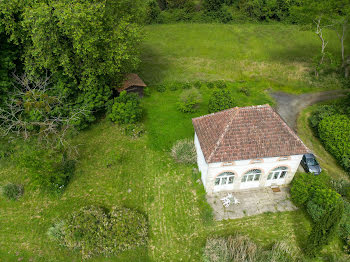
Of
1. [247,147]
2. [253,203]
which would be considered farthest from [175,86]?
[253,203]

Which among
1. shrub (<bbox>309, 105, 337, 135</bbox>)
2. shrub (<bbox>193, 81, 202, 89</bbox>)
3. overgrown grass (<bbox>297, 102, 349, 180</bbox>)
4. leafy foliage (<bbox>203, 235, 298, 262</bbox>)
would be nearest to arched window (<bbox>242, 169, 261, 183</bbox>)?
leafy foliage (<bbox>203, 235, 298, 262</bbox>)

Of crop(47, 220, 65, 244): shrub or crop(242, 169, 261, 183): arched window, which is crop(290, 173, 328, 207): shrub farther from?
crop(47, 220, 65, 244): shrub

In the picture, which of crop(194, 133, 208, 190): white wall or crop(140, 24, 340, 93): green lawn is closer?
crop(194, 133, 208, 190): white wall

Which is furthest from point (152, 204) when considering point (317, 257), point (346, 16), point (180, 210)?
point (346, 16)

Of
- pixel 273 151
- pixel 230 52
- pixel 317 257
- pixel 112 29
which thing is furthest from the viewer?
pixel 230 52

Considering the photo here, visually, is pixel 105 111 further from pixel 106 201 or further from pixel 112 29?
pixel 106 201

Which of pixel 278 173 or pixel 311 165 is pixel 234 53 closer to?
pixel 311 165

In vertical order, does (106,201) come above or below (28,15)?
below
